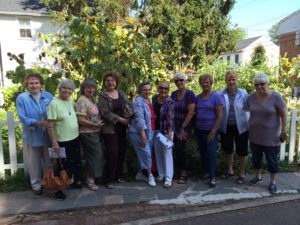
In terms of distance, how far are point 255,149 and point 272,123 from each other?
505mm

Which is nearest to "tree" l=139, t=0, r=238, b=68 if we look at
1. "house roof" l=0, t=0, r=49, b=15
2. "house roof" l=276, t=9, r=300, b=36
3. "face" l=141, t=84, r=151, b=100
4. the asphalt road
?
"house roof" l=0, t=0, r=49, b=15

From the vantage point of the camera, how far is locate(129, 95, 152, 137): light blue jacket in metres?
4.07

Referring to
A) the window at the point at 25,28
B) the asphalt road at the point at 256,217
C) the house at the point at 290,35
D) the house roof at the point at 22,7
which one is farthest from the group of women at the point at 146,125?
the house at the point at 290,35

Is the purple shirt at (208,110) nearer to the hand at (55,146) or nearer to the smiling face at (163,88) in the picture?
the smiling face at (163,88)

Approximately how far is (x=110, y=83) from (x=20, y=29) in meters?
16.9

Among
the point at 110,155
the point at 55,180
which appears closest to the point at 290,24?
the point at 110,155

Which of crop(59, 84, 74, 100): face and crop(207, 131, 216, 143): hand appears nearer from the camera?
crop(59, 84, 74, 100): face

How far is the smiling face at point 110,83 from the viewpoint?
4020 millimetres

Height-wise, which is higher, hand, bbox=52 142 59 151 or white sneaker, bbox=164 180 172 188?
hand, bbox=52 142 59 151

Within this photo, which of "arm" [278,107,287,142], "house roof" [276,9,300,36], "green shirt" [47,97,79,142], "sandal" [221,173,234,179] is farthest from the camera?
"house roof" [276,9,300,36]

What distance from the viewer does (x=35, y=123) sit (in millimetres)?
3666

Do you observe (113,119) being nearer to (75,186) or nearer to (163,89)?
(163,89)

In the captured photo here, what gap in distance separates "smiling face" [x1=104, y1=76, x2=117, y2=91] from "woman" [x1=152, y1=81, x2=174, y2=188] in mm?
638

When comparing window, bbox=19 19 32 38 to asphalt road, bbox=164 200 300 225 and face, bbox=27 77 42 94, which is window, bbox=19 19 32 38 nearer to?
face, bbox=27 77 42 94
